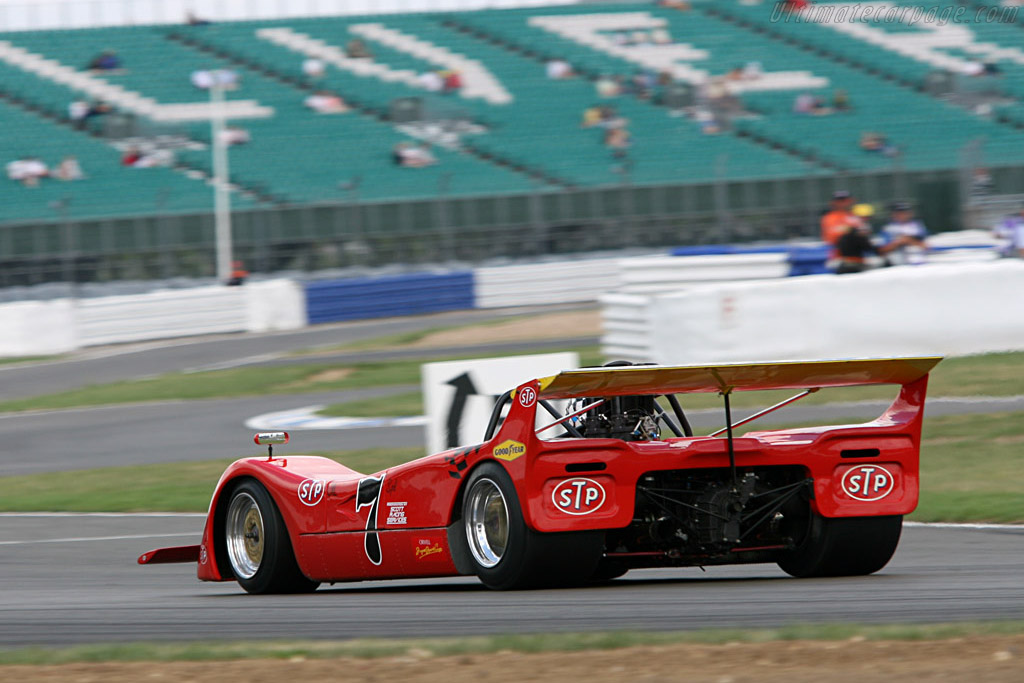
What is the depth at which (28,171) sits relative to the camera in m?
31.7

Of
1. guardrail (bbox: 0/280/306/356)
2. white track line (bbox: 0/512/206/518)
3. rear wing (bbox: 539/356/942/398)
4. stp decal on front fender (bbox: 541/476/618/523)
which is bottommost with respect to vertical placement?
white track line (bbox: 0/512/206/518)

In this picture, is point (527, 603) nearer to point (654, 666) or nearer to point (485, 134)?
point (654, 666)

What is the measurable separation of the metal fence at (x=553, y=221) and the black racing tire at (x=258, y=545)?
22975 mm

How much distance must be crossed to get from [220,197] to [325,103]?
6399 millimetres

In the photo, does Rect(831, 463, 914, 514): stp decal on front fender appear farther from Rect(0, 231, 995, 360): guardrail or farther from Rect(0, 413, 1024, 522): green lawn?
Rect(0, 231, 995, 360): guardrail

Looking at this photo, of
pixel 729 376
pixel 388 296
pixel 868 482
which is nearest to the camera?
pixel 729 376

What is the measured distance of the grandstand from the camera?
99.8ft

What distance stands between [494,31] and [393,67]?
3.48 meters

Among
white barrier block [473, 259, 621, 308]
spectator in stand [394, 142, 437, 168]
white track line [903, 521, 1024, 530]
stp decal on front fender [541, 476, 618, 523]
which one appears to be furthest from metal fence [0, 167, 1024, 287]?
stp decal on front fender [541, 476, 618, 523]

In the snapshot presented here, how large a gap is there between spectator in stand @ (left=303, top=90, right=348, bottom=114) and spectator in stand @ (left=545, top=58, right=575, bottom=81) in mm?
5353

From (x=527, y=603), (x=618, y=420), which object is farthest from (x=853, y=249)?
(x=527, y=603)

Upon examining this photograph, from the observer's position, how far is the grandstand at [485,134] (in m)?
30.4

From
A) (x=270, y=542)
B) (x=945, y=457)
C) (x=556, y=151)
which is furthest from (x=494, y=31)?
(x=270, y=542)

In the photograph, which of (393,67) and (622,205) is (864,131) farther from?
(393,67)
